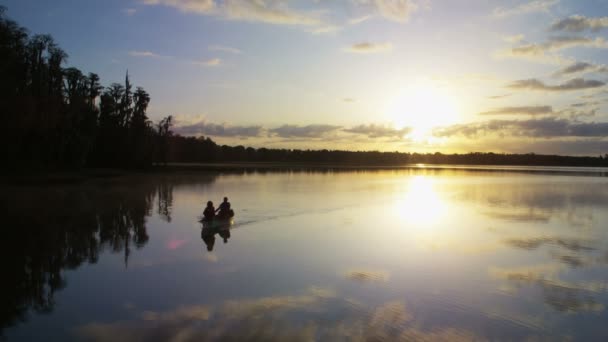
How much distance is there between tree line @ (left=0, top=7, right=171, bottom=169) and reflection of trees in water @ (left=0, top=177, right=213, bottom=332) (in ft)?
27.6

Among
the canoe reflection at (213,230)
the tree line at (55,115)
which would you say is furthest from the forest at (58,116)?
the canoe reflection at (213,230)

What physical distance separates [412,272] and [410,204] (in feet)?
66.0

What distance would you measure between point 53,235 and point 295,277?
32.3 feet

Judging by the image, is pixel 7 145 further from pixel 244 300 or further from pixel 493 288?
pixel 493 288

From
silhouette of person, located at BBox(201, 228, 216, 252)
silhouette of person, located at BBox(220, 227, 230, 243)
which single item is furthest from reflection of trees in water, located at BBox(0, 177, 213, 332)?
silhouette of person, located at BBox(220, 227, 230, 243)

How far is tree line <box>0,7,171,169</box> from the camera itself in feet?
116

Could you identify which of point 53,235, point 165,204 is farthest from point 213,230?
point 165,204

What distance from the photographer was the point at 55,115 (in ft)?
129

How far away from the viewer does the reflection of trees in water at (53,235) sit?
995cm

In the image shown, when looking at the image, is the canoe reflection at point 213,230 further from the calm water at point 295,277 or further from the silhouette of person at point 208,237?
the calm water at point 295,277

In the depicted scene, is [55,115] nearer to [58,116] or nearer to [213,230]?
[58,116]

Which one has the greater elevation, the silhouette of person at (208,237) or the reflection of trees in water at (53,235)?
the reflection of trees in water at (53,235)

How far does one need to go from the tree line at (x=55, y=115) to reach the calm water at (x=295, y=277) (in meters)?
15.4

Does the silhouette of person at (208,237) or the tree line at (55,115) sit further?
the tree line at (55,115)
